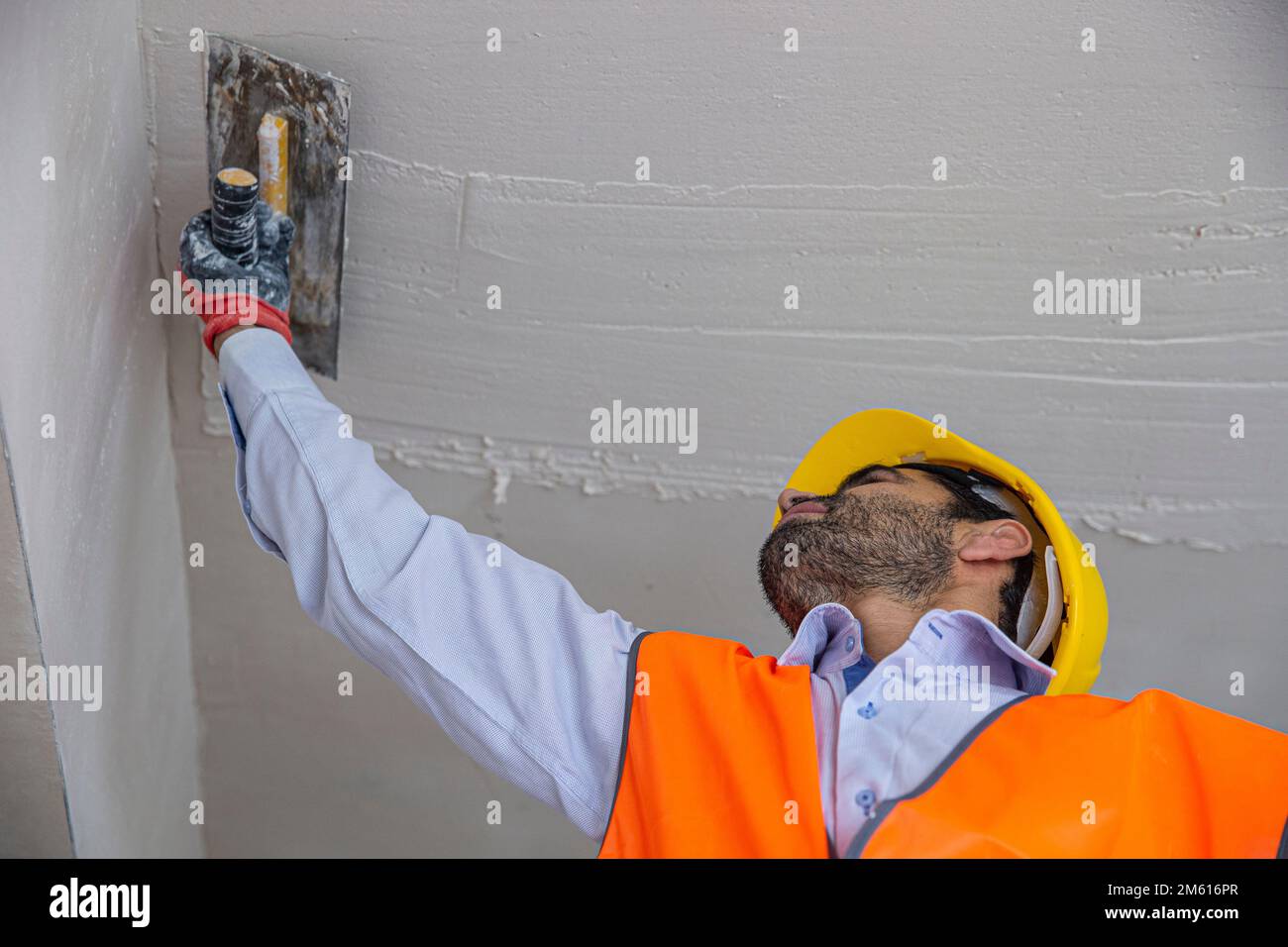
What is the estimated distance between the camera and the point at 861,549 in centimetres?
181

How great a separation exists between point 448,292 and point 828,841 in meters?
1.18

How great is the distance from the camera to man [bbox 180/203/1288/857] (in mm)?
1470

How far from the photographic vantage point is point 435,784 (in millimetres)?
2680

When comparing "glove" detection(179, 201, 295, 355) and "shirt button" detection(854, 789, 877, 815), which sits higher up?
"glove" detection(179, 201, 295, 355)

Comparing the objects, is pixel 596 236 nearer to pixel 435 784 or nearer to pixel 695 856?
pixel 695 856

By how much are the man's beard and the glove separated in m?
0.88

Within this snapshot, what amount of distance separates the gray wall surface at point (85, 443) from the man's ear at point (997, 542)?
1392mm

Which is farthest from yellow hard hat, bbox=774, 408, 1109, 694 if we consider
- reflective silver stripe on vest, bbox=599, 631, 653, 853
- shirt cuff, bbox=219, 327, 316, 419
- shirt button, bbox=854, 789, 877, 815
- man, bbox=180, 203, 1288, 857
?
shirt cuff, bbox=219, 327, 316, 419

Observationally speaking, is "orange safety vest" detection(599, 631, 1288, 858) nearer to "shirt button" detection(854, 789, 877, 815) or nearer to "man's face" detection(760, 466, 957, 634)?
"shirt button" detection(854, 789, 877, 815)

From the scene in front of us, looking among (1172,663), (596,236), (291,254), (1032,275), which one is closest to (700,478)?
(596,236)

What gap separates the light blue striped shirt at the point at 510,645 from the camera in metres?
1.57

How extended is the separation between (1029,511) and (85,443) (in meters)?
1.54

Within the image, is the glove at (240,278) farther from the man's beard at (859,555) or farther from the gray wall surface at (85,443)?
the man's beard at (859,555)

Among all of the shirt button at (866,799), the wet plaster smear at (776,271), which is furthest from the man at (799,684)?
the wet plaster smear at (776,271)
